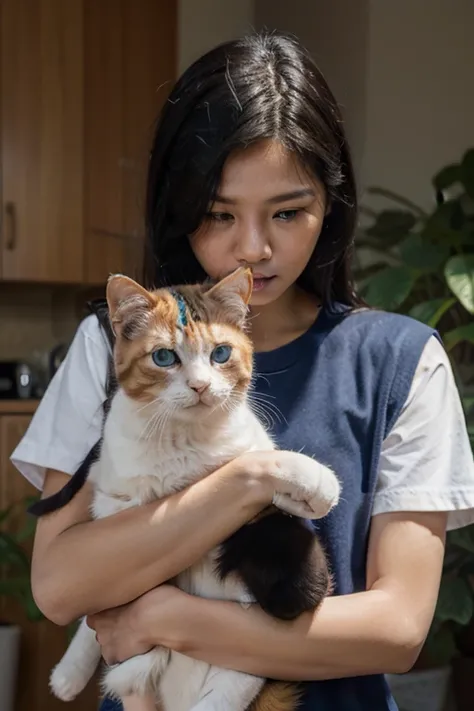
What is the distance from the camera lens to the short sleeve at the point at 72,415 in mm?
1063

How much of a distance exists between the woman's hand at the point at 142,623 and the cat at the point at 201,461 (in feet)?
0.06

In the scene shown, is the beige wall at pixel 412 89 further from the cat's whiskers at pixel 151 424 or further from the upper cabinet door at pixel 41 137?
the cat's whiskers at pixel 151 424

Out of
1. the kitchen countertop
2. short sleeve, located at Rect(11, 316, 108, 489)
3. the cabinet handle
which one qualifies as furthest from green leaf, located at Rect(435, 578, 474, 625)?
the cabinet handle

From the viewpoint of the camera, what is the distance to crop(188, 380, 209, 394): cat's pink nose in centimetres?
86

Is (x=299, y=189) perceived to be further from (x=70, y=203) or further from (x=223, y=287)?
(x=70, y=203)

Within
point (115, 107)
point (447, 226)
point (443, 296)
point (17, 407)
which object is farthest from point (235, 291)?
point (115, 107)

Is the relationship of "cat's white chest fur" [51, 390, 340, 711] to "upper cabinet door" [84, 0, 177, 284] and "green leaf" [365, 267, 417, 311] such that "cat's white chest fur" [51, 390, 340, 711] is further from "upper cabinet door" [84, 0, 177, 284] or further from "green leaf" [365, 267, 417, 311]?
"upper cabinet door" [84, 0, 177, 284]

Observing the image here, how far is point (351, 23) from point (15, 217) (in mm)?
1308

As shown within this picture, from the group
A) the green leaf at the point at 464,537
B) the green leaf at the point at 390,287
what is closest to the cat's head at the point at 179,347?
the green leaf at the point at 390,287

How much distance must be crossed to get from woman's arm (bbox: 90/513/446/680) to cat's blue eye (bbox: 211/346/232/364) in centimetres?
25

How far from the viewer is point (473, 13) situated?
2619 mm

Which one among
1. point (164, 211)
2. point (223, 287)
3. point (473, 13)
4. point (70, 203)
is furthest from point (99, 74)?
point (223, 287)

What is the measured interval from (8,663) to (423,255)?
1748 millimetres

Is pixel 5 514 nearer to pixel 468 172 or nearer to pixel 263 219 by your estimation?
pixel 468 172
